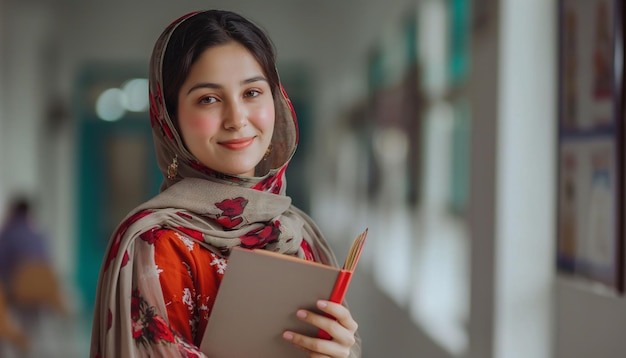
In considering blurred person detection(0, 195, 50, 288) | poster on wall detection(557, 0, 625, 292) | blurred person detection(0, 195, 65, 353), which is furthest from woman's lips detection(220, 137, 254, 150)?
blurred person detection(0, 195, 50, 288)

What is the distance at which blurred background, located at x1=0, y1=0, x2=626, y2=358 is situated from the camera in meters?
3.31

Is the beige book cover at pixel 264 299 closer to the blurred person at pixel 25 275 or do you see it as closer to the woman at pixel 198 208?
the woman at pixel 198 208

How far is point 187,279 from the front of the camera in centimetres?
128

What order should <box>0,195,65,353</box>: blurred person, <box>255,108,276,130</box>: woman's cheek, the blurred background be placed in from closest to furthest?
<box>255,108,276,130</box>: woman's cheek < the blurred background < <box>0,195,65,353</box>: blurred person

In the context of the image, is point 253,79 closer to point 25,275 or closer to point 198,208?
point 198,208

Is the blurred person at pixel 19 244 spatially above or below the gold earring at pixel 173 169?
below

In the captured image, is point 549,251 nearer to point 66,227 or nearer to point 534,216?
point 534,216

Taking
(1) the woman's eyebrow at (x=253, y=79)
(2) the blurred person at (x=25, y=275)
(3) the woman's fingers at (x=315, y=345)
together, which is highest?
(1) the woman's eyebrow at (x=253, y=79)

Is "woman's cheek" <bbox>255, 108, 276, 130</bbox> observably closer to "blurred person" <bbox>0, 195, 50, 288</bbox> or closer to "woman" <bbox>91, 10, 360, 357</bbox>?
"woman" <bbox>91, 10, 360, 357</bbox>

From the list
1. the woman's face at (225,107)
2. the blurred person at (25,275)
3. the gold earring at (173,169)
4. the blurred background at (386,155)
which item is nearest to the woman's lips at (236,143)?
the woman's face at (225,107)

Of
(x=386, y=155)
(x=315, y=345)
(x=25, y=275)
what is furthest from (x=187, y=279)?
(x=386, y=155)

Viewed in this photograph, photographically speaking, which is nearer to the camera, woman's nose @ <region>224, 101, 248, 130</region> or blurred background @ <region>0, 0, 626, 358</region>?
woman's nose @ <region>224, 101, 248, 130</region>

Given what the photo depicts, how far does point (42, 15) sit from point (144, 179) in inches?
98.7

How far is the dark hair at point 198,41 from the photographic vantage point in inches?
50.6
